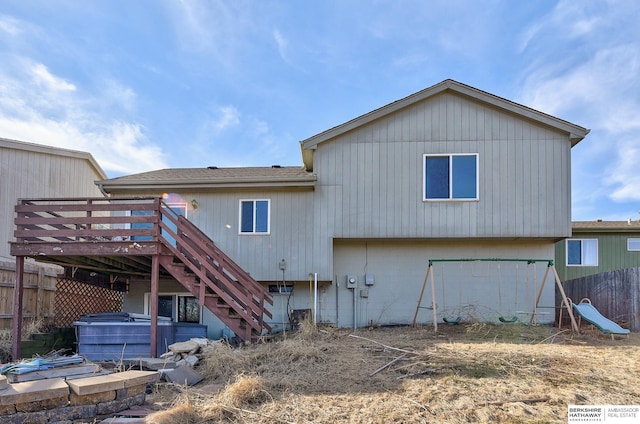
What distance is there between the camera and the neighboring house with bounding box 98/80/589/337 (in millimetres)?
9562

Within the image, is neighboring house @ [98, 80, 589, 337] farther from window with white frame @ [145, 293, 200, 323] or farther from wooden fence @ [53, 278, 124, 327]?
wooden fence @ [53, 278, 124, 327]

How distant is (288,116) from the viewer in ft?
47.5

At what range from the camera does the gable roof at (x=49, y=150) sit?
12.6 meters

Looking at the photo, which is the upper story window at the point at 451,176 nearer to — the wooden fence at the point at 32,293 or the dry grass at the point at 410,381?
the dry grass at the point at 410,381

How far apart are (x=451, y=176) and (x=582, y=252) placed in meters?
9.04

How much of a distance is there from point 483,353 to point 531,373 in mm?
928

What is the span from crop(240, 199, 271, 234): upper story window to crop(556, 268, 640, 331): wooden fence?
26.8 feet

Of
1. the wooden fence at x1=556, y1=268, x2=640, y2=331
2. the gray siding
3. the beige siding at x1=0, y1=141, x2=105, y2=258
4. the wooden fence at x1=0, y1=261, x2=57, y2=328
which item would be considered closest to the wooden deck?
the gray siding

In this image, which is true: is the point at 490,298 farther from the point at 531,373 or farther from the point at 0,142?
the point at 0,142

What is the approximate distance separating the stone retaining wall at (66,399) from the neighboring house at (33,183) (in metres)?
7.27

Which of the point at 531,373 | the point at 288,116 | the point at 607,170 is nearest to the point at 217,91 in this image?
the point at 288,116

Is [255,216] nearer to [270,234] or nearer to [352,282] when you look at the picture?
[270,234]

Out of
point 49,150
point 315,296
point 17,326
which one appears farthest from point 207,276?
point 49,150

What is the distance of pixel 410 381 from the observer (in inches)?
200
